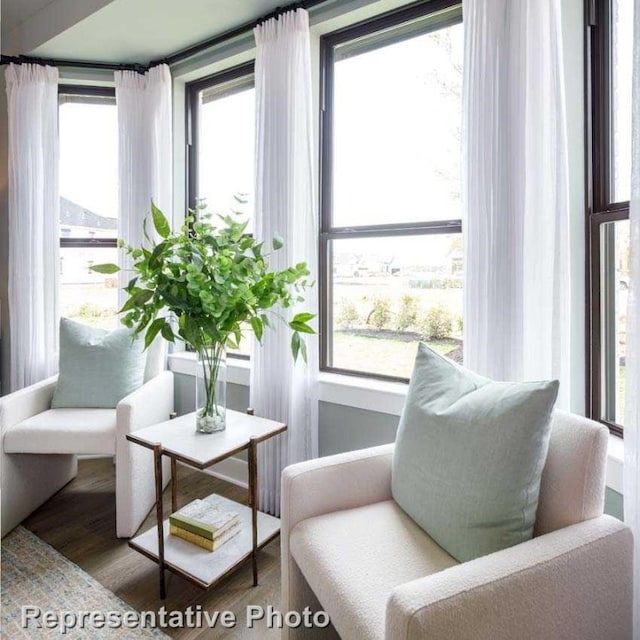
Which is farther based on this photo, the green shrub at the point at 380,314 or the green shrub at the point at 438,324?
the green shrub at the point at 380,314

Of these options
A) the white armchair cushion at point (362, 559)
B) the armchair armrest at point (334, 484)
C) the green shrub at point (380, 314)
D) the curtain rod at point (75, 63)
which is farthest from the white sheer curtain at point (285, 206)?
the curtain rod at point (75, 63)

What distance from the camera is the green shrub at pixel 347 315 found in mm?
2441

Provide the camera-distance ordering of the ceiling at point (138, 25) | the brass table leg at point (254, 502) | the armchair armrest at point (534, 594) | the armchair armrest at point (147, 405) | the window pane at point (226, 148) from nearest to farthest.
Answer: the armchair armrest at point (534, 594) → the brass table leg at point (254, 502) → the armchair armrest at point (147, 405) → the ceiling at point (138, 25) → the window pane at point (226, 148)

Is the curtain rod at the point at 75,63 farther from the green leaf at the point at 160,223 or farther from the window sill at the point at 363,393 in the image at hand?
the window sill at the point at 363,393

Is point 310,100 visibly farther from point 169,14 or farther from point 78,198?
point 78,198

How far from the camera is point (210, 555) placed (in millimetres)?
1764

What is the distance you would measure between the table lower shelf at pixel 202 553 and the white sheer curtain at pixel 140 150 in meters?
1.67

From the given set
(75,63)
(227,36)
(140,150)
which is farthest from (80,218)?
(227,36)

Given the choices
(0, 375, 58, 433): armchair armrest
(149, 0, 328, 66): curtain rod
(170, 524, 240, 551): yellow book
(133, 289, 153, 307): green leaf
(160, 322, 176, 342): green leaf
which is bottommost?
(170, 524, 240, 551): yellow book

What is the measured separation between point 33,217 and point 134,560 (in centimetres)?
224

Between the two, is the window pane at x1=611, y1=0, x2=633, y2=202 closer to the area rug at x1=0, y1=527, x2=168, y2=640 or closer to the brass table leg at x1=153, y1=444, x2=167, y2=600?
the brass table leg at x1=153, y1=444, x2=167, y2=600

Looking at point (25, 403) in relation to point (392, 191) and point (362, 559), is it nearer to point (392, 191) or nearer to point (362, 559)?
point (362, 559)

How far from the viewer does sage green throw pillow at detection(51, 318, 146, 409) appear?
8.07ft

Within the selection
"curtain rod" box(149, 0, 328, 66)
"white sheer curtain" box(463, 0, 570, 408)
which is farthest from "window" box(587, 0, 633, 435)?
"curtain rod" box(149, 0, 328, 66)
